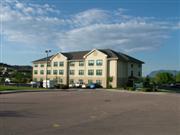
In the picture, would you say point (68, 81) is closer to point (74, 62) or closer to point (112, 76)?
point (74, 62)

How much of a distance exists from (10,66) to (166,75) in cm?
9192

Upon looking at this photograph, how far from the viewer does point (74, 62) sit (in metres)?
85.8

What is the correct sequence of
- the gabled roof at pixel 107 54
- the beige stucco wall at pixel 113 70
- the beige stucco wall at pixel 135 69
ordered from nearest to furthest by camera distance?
the beige stucco wall at pixel 113 70
the gabled roof at pixel 107 54
the beige stucco wall at pixel 135 69

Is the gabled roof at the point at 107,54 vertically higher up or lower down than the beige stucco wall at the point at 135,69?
higher up

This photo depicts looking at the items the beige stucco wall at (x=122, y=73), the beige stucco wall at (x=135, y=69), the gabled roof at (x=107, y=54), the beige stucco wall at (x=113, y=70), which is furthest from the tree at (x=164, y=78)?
the beige stucco wall at (x=113, y=70)

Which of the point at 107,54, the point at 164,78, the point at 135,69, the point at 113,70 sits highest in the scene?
the point at 107,54

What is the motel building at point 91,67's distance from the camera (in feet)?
253

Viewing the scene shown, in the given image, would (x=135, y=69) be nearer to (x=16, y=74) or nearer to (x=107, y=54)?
(x=107, y=54)

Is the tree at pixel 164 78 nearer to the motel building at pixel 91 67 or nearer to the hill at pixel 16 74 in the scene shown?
the motel building at pixel 91 67

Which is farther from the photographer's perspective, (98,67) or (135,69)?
(135,69)

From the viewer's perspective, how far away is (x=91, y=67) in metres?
81.5

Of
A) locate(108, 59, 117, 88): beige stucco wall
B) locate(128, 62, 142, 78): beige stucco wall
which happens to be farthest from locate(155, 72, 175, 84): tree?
locate(108, 59, 117, 88): beige stucco wall

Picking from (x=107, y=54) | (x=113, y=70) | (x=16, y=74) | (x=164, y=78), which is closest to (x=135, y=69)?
(x=113, y=70)

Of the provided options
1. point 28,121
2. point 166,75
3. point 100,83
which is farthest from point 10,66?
point 28,121
